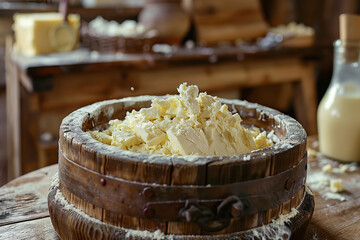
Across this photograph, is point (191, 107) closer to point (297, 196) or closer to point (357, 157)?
point (297, 196)

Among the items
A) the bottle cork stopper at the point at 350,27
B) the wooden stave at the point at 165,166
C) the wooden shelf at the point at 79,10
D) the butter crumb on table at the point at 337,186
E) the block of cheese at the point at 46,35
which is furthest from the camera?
the wooden shelf at the point at 79,10

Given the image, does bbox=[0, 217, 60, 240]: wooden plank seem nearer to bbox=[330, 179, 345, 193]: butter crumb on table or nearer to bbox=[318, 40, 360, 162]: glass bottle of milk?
bbox=[330, 179, 345, 193]: butter crumb on table

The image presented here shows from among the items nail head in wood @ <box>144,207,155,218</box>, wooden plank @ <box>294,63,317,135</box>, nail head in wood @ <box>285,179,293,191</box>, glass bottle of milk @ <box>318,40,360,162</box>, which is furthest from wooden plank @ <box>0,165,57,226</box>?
wooden plank @ <box>294,63,317,135</box>

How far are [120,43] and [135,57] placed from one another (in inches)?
5.8

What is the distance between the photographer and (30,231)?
39.3 inches

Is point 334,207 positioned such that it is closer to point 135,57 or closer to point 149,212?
point 149,212

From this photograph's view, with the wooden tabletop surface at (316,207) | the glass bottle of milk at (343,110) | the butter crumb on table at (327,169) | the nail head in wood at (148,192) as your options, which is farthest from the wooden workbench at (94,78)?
the nail head in wood at (148,192)

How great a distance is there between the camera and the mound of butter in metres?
0.90

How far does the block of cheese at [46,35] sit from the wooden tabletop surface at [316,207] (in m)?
1.36

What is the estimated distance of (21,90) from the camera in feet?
7.79

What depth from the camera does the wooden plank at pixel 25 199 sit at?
1.07 meters

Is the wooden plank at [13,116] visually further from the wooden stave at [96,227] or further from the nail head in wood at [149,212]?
the nail head in wood at [149,212]

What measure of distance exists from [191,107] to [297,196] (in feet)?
1.01

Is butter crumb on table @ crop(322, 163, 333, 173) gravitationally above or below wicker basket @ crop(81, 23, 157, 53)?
below
